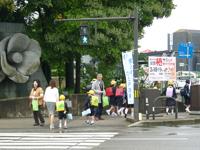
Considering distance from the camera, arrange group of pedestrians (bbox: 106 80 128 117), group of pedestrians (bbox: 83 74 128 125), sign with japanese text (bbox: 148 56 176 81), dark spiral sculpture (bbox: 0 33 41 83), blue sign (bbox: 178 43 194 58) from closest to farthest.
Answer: group of pedestrians (bbox: 83 74 128 125), sign with japanese text (bbox: 148 56 176 81), group of pedestrians (bbox: 106 80 128 117), dark spiral sculpture (bbox: 0 33 41 83), blue sign (bbox: 178 43 194 58)

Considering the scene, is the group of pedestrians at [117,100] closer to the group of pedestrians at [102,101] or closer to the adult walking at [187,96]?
the group of pedestrians at [102,101]

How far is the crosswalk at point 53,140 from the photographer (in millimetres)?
15523

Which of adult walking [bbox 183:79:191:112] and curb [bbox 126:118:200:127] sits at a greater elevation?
adult walking [bbox 183:79:191:112]

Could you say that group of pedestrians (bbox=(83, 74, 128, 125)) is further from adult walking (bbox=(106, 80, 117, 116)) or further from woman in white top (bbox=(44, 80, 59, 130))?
woman in white top (bbox=(44, 80, 59, 130))

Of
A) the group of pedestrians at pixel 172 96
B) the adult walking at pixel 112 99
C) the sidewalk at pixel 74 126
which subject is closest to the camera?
the sidewalk at pixel 74 126

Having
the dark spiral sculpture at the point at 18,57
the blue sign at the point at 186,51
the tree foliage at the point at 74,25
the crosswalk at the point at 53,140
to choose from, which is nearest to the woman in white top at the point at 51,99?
the crosswalk at the point at 53,140

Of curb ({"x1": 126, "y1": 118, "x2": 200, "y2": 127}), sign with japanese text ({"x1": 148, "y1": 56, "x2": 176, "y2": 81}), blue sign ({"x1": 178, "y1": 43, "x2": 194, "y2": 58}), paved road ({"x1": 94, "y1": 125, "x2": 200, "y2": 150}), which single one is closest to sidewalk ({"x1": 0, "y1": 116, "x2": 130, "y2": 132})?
curb ({"x1": 126, "y1": 118, "x2": 200, "y2": 127})

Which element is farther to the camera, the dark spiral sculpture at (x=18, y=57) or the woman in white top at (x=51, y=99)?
the dark spiral sculpture at (x=18, y=57)

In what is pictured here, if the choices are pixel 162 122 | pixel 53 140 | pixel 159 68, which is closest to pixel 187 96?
pixel 159 68

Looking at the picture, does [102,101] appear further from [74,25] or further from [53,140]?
[53,140]

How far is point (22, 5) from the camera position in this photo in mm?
33469

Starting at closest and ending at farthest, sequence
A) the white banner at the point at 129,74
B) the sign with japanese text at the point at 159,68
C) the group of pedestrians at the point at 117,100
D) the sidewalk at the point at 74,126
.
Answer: the sidewalk at the point at 74,126, the white banner at the point at 129,74, the sign with japanese text at the point at 159,68, the group of pedestrians at the point at 117,100

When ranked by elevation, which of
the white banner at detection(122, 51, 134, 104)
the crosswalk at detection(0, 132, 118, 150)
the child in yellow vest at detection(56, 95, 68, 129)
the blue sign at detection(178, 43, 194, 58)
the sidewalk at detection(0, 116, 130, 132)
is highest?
the blue sign at detection(178, 43, 194, 58)

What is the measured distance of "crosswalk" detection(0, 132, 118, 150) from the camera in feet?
50.9
